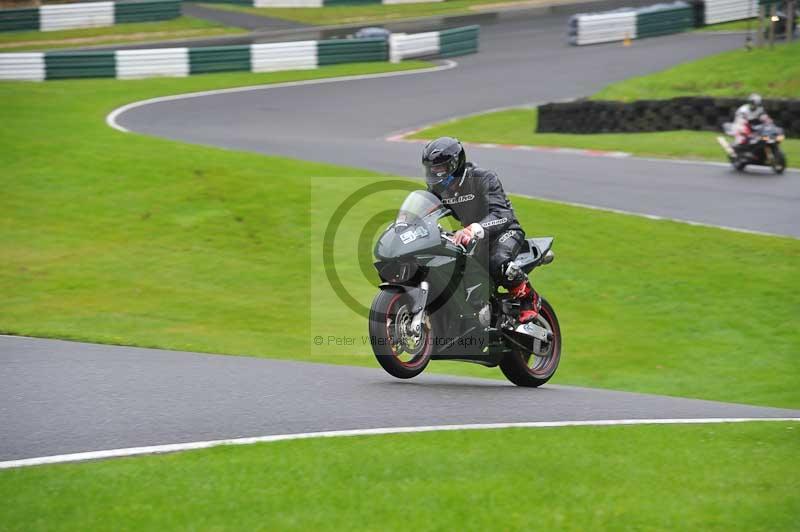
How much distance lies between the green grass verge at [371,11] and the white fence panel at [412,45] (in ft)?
21.8

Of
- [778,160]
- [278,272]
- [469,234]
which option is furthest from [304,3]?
[469,234]

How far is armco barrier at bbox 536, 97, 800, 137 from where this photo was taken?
2559 cm

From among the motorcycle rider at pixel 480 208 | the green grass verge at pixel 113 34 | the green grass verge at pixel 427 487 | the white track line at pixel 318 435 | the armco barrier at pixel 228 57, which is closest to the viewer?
the green grass verge at pixel 427 487

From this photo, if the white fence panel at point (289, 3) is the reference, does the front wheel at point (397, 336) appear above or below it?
below

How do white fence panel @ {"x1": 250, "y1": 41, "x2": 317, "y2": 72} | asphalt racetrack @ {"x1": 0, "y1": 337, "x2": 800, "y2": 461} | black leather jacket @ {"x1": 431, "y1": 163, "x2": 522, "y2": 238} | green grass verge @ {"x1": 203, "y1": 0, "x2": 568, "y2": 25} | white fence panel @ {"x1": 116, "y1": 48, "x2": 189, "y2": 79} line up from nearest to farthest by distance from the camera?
1. asphalt racetrack @ {"x1": 0, "y1": 337, "x2": 800, "y2": 461}
2. black leather jacket @ {"x1": 431, "y1": 163, "x2": 522, "y2": 238}
3. white fence panel @ {"x1": 116, "y1": 48, "x2": 189, "y2": 79}
4. white fence panel @ {"x1": 250, "y1": 41, "x2": 317, "y2": 72}
5. green grass verge @ {"x1": 203, "y1": 0, "x2": 568, "y2": 25}

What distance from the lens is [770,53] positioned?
3166cm

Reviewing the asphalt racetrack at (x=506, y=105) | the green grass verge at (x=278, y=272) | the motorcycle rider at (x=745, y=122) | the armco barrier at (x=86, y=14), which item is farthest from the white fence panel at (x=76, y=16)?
the motorcycle rider at (x=745, y=122)

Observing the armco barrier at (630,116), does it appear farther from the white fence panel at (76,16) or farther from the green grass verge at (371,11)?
the white fence panel at (76,16)

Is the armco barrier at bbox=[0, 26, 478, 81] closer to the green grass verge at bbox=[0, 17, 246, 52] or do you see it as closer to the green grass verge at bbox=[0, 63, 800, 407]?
the green grass verge at bbox=[0, 17, 246, 52]

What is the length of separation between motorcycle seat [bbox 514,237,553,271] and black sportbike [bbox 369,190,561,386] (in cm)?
1

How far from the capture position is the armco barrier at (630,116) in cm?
2559

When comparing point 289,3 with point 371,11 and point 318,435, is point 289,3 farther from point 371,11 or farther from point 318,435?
point 318,435

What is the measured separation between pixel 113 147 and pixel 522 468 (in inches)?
602

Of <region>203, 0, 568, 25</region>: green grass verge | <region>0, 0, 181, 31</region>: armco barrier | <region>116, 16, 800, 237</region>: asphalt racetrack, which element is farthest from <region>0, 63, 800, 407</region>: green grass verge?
<region>203, 0, 568, 25</region>: green grass verge
